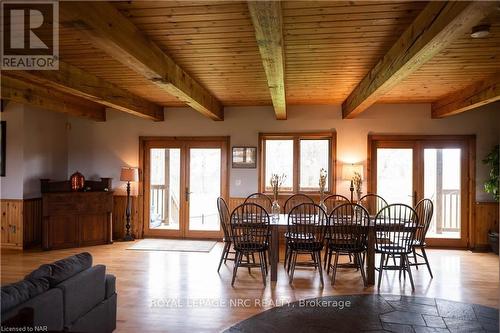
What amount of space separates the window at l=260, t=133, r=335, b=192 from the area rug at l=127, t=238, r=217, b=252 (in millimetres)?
1593

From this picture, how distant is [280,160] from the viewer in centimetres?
643

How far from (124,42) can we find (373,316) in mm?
3445

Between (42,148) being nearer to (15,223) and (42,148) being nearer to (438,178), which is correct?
(15,223)

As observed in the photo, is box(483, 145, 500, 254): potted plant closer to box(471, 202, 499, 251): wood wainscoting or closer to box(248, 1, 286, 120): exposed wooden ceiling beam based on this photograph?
box(471, 202, 499, 251): wood wainscoting

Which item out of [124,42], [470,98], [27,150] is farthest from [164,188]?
[470,98]

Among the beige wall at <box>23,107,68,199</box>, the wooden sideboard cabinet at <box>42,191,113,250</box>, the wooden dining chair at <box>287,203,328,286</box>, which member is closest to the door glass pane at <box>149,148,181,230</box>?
the wooden sideboard cabinet at <box>42,191,113,250</box>

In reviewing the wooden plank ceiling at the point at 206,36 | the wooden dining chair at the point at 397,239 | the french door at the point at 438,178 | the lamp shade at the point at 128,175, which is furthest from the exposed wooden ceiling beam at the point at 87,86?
the french door at the point at 438,178

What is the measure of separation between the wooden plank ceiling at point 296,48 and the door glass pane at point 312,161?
1.29m

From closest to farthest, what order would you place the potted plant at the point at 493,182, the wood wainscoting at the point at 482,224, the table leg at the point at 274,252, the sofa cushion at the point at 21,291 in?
the sofa cushion at the point at 21,291 < the table leg at the point at 274,252 < the potted plant at the point at 493,182 < the wood wainscoting at the point at 482,224

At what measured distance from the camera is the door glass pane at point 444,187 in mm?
5965

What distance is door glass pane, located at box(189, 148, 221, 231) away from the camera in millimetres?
6570

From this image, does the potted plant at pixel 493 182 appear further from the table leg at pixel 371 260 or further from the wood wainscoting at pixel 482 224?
the table leg at pixel 371 260

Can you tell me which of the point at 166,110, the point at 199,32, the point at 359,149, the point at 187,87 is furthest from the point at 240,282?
the point at 166,110

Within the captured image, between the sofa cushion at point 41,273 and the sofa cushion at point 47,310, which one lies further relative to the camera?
the sofa cushion at point 41,273
